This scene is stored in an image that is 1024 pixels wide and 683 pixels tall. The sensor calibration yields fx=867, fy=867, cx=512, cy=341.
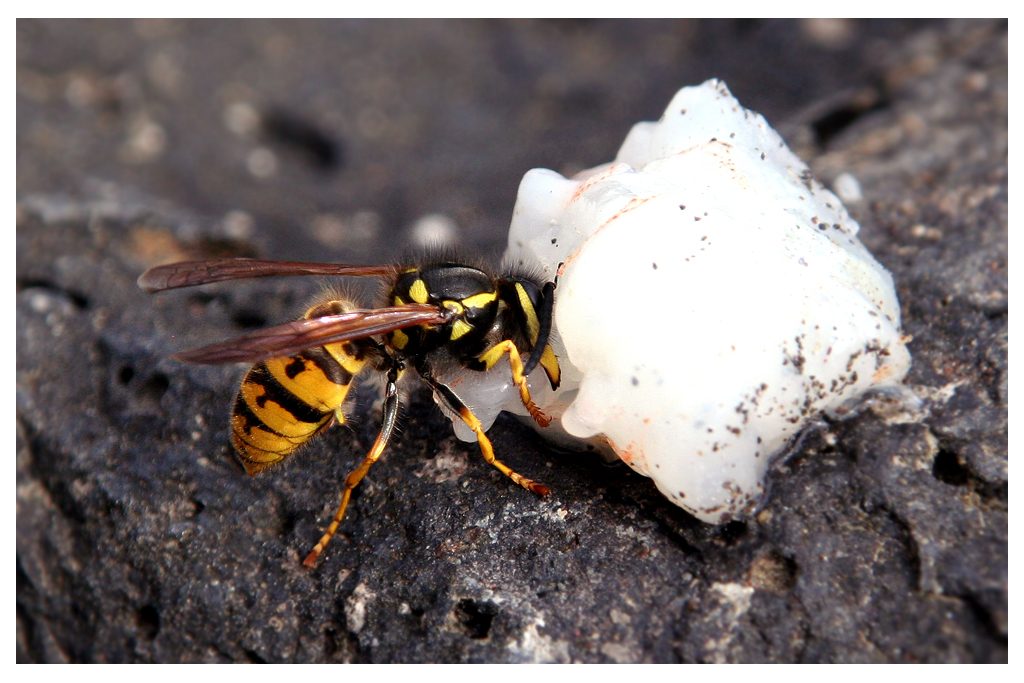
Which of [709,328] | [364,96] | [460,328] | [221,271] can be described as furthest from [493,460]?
[364,96]

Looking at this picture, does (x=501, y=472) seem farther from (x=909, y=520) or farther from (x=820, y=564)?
(x=909, y=520)

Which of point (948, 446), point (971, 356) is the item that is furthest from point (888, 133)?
point (948, 446)

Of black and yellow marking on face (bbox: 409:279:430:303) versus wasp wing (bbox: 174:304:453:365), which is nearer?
wasp wing (bbox: 174:304:453:365)

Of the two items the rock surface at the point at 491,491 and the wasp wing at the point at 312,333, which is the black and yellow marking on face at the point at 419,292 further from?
the rock surface at the point at 491,491

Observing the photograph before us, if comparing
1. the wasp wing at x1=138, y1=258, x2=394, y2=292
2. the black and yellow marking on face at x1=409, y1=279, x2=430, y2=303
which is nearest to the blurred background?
the wasp wing at x1=138, y1=258, x2=394, y2=292

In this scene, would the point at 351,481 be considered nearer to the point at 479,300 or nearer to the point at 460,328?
the point at 460,328

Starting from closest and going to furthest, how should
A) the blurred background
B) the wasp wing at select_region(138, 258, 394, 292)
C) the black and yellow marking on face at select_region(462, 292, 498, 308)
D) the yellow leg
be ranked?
1. the yellow leg
2. the black and yellow marking on face at select_region(462, 292, 498, 308)
3. the wasp wing at select_region(138, 258, 394, 292)
4. the blurred background

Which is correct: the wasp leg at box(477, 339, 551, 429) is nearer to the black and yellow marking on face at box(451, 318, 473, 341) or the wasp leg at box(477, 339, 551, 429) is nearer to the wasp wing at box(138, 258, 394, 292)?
the black and yellow marking on face at box(451, 318, 473, 341)
